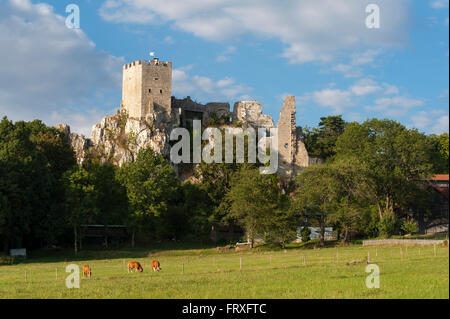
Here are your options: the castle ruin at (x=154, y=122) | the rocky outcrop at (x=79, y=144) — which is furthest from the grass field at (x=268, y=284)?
the castle ruin at (x=154, y=122)

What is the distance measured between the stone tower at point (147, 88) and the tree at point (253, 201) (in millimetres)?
31618

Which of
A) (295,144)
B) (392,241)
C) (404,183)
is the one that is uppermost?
(295,144)

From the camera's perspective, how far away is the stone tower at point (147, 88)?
9290 cm

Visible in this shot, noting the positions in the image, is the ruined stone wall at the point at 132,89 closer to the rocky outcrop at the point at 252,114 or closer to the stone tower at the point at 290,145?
the rocky outcrop at the point at 252,114

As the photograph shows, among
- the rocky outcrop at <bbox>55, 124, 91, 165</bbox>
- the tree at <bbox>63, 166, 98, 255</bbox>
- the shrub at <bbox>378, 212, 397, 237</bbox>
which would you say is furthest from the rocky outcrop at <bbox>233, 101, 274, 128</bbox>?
the tree at <bbox>63, 166, 98, 255</bbox>

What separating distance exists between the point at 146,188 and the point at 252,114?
43646 millimetres

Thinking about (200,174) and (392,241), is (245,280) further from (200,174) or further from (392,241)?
(200,174)

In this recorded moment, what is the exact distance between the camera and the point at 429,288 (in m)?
20.6

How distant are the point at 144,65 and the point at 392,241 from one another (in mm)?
55685

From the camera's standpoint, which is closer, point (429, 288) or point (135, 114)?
point (429, 288)

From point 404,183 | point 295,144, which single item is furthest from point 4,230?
point 295,144

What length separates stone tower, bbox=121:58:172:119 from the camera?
92.9m
